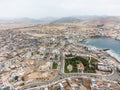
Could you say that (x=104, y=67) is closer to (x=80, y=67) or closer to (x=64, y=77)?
(x=80, y=67)

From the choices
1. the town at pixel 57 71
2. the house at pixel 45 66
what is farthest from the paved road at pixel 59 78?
the house at pixel 45 66

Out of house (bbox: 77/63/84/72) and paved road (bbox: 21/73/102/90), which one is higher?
house (bbox: 77/63/84/72)

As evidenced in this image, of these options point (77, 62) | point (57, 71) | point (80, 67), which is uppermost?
point (80, 67)

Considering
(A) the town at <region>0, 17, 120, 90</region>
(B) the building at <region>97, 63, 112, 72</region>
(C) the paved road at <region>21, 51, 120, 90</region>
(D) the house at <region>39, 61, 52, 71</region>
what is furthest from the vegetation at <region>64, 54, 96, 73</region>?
(D) the house at <region>39, 61, 52, 71</region>

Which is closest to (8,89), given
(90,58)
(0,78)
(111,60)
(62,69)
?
(0,78)

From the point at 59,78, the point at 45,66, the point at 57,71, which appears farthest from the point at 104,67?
the point at 45,66

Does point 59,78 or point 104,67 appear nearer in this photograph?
point 59,78

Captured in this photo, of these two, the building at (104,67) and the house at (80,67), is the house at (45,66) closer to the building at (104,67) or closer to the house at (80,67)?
the house at (80,67)

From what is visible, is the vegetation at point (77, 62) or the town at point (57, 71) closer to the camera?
the town at point (57, 71)

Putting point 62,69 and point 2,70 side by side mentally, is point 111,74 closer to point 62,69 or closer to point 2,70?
point 62,69

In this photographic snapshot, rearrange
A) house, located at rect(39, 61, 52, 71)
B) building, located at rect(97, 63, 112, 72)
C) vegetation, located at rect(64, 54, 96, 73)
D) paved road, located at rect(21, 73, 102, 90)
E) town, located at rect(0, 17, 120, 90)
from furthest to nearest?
house, located at rect(39, 61, 52, 71) → building, located at rect(97, 63, 112, 72) → vegetation, located at rect(64, 54, 96, 73) → paved road, located at rect(21, 73, 102, 90) → town, located at rect(0, 17, 120, 90)

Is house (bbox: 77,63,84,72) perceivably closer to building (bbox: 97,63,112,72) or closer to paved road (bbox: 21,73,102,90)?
paved road (bbox: 21,73,102,90)

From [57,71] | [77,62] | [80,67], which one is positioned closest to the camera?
[57,71]
